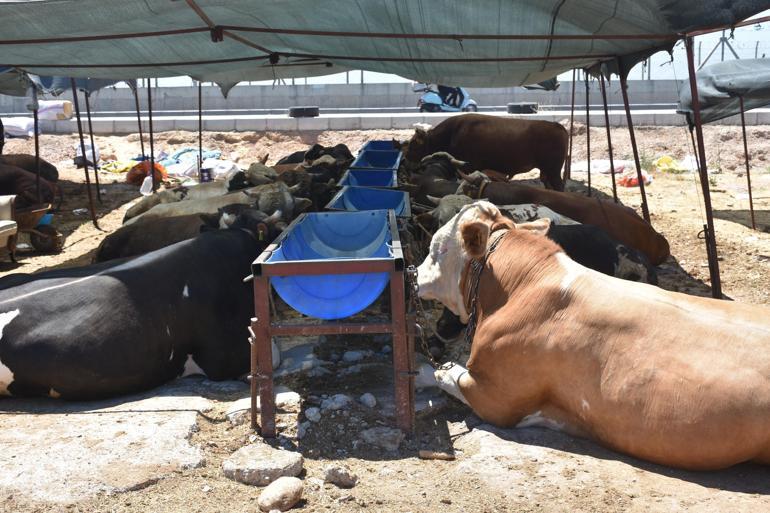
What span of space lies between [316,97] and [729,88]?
1992cm

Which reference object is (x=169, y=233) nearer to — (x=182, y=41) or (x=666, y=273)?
(x=182, y=41)

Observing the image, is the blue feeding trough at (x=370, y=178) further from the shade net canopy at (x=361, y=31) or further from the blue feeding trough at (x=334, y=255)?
the blue feeding trough at (x=334, y=255)

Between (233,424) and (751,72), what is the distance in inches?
387

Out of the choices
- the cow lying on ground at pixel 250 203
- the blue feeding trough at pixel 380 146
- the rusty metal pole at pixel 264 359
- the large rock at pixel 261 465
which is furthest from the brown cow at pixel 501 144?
the large rock at pixel 261 465

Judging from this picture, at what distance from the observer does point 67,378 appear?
5.00m

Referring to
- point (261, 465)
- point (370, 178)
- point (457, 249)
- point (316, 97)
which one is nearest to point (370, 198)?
point (370, 178)

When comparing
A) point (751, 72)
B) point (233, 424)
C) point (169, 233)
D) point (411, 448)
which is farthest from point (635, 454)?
point (751, 72)

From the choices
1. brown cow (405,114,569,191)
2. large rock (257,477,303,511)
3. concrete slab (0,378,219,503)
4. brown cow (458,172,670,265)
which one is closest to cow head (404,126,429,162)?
brown cow (405,114,569,191)

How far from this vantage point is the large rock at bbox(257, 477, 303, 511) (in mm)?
3693

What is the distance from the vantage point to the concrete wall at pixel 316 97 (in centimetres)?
2792

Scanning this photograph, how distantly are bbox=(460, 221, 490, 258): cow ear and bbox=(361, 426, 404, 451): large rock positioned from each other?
1.20 meters

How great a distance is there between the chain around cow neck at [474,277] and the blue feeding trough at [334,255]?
0.55 meters

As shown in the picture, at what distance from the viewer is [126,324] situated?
530 cm

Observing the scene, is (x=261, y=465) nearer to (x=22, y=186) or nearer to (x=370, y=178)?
(x=370, y=178)
